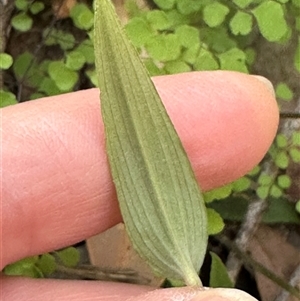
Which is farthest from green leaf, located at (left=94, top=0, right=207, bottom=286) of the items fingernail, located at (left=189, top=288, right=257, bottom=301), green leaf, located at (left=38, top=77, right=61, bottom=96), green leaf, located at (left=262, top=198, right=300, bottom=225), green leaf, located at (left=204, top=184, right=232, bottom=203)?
green leaf, located at (left=262, top=198, right=300, bottom=225)

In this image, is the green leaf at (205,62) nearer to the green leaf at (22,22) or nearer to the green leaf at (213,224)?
the green leaf at (213,224)

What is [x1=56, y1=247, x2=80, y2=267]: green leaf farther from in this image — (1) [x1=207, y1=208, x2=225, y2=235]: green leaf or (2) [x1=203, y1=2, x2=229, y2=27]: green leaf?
(2) [x1=203, y1=2, x2=229, y2=27]: green leaf

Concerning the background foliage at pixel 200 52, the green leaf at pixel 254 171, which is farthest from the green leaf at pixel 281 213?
the green leaf at pixel 254 171

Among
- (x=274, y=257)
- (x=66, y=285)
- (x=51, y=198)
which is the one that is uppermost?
(x=51, y=198)

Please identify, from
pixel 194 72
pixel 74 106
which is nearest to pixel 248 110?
pixel 194 72

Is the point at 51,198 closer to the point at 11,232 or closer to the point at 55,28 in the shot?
the point at 11,232

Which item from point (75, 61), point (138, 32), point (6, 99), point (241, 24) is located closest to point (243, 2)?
point (241, 24)
